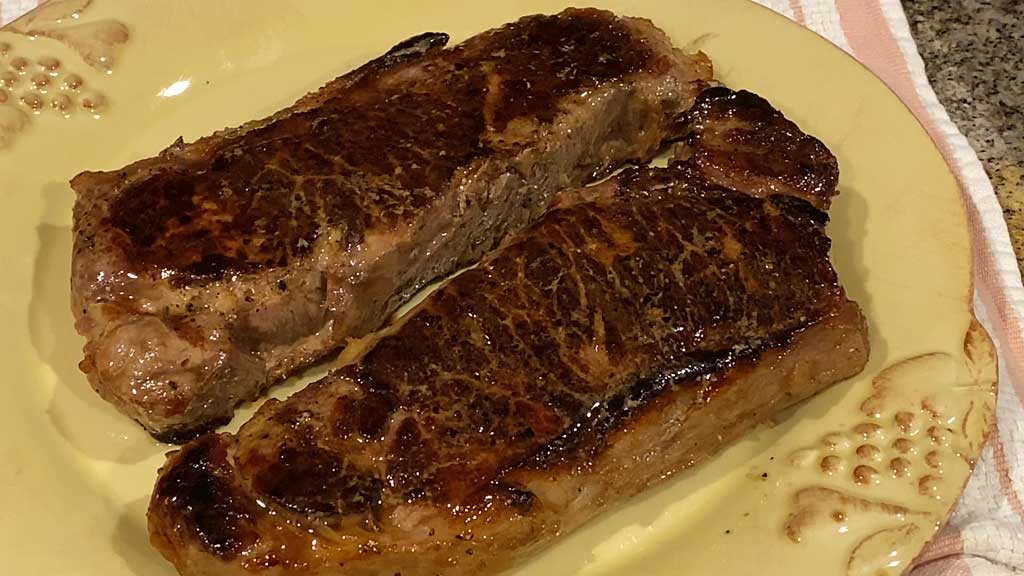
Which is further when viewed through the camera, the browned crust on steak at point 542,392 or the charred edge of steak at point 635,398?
the charred edge of steak at point 635,398

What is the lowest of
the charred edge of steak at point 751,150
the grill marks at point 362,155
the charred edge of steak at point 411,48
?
the charred edge of steak at point 751,150

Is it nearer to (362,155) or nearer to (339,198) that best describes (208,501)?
(339,198)

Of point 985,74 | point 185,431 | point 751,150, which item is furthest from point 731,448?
point 985,74

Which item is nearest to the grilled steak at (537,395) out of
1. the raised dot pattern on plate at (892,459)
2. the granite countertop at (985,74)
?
the raised dot pattern on plate at (892,459)

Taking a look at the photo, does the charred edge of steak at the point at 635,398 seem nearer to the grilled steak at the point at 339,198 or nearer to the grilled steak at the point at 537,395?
the grilled steak at the point at 537,395

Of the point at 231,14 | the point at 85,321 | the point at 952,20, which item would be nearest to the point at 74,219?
the point at 85,321

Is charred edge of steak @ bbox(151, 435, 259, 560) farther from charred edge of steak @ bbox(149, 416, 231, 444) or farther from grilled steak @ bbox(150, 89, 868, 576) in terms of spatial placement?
charred edge of steak @ bbox(149, 416, 231, 444)

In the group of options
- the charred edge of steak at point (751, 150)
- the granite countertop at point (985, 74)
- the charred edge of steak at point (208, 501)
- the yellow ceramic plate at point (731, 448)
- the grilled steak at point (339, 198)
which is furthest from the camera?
the granite countertop at point (985, 74)

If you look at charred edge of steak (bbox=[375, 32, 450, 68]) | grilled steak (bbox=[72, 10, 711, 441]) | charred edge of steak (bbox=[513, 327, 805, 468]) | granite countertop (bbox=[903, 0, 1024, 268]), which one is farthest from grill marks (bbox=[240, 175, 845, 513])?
granite countertop (bbox=[903, 0, 1024, 268])

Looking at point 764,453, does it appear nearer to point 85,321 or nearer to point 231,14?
point 85,321
